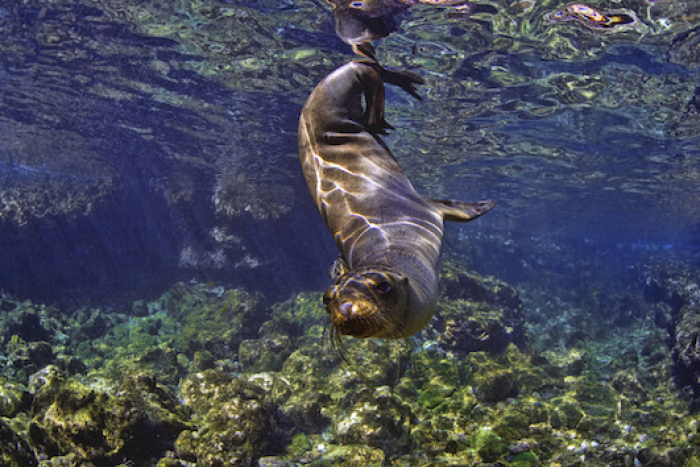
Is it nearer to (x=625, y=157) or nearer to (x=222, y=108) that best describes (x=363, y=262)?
(x=222, y=108)

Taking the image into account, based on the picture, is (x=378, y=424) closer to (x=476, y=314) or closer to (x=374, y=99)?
(x=374, y=99)

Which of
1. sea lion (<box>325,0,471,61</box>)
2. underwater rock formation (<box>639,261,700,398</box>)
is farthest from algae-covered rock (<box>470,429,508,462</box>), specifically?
sea lion (<box>325,0,471,61</box>)

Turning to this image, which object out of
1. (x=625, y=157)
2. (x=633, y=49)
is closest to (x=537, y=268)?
(x=625, y=157)

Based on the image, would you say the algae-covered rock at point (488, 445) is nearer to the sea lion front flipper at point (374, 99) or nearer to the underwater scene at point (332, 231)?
the underwater scene at point (332, 231)

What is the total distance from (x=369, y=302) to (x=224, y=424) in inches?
199

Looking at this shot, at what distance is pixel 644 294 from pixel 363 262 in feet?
102

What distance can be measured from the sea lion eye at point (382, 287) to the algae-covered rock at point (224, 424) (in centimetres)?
487

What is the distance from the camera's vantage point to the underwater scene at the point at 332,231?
14.9ft

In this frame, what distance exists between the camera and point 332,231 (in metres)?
3.13

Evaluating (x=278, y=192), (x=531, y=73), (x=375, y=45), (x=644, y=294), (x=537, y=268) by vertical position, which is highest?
(x=375, y=45)

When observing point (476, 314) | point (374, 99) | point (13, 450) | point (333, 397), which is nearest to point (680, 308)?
point (476, 314)

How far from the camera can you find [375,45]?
36.2 ft

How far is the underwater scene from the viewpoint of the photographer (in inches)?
179

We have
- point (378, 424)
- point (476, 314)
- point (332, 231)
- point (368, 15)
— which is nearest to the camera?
point (332, 231)
